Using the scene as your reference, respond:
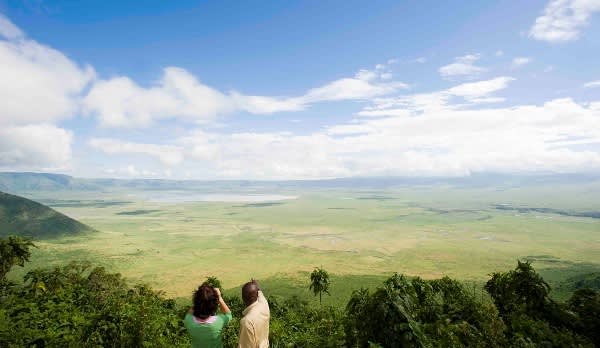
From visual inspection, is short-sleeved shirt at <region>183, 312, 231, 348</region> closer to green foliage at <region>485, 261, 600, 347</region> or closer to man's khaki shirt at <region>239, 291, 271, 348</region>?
man's khaki shirt at <region>239, 291, 271, 348</region>

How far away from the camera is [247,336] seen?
4.85m

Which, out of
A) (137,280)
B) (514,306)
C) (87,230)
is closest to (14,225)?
(87,230)

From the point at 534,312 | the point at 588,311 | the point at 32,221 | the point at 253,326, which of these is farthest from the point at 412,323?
the point at 32,221

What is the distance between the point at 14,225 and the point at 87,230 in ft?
79.4

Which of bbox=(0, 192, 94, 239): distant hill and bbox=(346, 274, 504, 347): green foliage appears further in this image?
bbox=(0, 192, 94, 239): distant hill

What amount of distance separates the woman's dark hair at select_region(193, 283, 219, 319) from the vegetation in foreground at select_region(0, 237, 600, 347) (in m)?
3.27

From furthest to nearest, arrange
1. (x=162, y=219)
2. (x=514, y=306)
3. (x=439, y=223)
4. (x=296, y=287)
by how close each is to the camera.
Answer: (x=162, y=219) → (x=439, y=223) → (x=296, y=287) → (x=514, y=306)

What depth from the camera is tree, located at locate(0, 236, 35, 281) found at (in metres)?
17.8

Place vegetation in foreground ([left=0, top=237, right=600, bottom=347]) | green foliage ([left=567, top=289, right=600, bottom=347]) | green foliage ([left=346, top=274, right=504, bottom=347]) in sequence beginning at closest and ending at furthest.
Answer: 1. green foliage ([left=346, top=274, right=504, bottom=347])
2. vegetation in foreground ([left=0, top=237, right=600, bottom=347])
3. green foliage ([left=567, top=289, right=600, bottom=347])

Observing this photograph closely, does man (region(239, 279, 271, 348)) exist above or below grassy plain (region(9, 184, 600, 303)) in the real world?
above

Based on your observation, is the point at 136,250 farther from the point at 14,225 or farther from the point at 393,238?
the point at 393,238

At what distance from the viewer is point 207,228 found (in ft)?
554

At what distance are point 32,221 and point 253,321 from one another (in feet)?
547

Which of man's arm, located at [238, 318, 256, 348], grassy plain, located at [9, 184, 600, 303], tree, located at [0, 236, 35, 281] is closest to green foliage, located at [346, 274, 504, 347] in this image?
man's arm, located at [238, 318, 256, 348]
